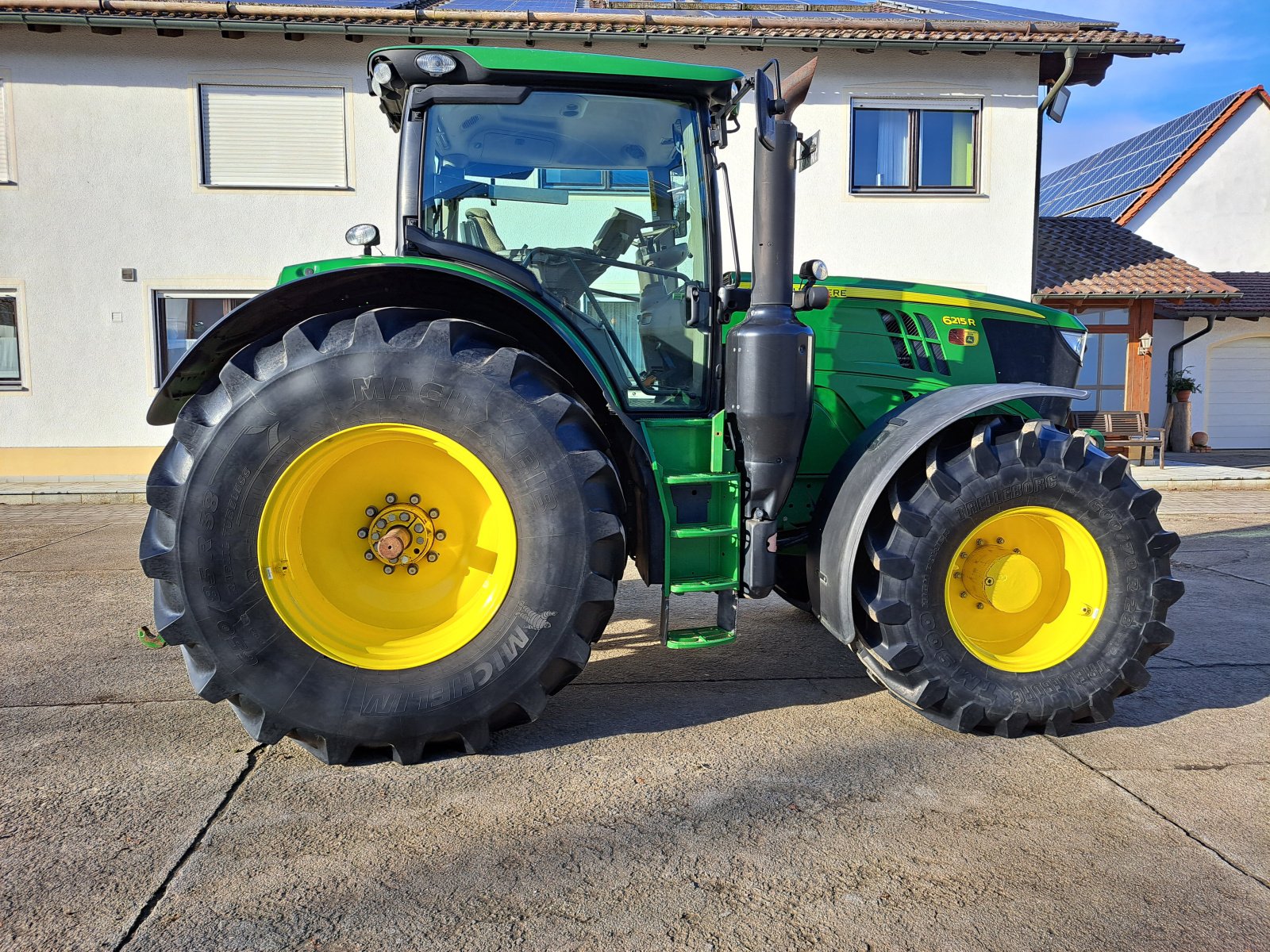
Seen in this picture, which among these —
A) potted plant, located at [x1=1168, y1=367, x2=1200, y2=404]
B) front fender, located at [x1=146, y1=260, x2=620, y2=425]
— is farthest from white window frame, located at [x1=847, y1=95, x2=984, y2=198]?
front fender, located at [x1=146, y1=260, x2=620, y2=425]

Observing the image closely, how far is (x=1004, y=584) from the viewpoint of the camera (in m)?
2.84

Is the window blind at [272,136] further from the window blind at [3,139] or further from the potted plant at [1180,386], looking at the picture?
the potted plant at [1180,386]

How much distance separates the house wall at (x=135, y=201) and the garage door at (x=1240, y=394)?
9111 millimetres

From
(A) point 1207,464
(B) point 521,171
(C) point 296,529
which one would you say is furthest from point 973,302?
(A) point 1207,464

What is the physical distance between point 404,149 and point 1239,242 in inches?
815

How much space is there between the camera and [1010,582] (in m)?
2.84

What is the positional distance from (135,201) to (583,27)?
568cm

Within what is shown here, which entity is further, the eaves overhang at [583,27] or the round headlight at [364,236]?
the eaves overhang at [583,27]

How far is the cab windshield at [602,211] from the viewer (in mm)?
2943

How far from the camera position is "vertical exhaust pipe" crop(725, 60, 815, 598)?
267 cm

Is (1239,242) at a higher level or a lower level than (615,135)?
higher

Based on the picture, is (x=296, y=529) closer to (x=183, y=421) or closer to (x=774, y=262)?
(x=183, y=421)

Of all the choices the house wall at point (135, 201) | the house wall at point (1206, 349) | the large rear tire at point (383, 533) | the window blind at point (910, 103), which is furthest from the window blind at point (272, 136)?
the house wall at point (1206, 349)

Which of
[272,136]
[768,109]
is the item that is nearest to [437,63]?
[768,109]
